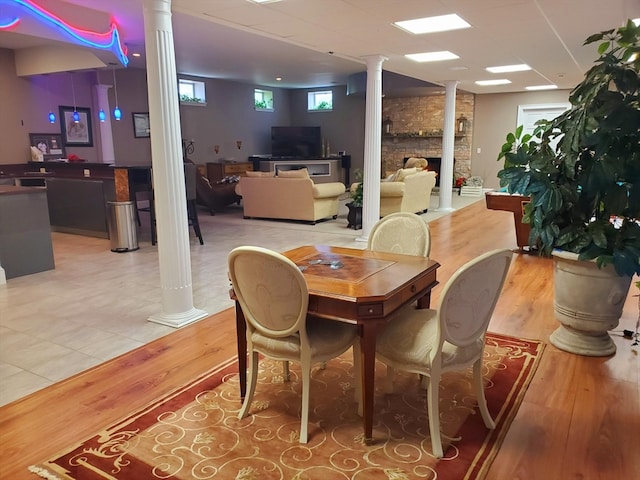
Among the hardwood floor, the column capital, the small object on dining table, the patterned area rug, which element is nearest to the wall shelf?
the column capital

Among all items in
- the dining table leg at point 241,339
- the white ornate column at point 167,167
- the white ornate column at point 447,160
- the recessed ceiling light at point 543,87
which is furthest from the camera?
the recessed ceiling light at point 543,87

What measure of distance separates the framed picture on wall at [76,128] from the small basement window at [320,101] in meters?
6.69

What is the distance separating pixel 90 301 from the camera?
4.34m

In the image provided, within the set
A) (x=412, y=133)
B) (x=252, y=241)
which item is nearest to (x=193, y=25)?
(x=252, y=241)

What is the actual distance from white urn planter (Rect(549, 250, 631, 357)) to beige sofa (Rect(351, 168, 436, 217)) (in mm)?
4998

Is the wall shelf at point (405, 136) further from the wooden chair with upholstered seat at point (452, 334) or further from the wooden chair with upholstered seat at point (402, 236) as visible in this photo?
the wooden chair with upholstered seat at point (452, 334)

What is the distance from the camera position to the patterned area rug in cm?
210

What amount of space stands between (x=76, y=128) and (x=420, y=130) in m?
8.59

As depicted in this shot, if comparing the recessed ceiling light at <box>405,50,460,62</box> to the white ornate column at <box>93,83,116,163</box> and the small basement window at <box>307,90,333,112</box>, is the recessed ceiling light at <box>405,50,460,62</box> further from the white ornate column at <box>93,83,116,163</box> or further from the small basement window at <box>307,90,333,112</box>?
the small basement window at <box>307,90,333,112</box>

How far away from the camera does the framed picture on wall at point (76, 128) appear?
30.1ft

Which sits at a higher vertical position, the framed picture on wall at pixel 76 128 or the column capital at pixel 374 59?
the column capital at pixel 374 59

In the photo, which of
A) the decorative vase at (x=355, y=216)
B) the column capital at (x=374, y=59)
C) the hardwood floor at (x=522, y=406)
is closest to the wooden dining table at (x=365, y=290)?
the hardwood floor at (x=522, y=406)

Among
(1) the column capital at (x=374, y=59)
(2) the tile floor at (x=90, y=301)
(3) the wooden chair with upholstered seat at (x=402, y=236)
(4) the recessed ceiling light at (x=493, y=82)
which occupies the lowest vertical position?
(2) the tile floor at (x=90, y=301)

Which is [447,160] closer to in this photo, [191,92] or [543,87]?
[543,87]
